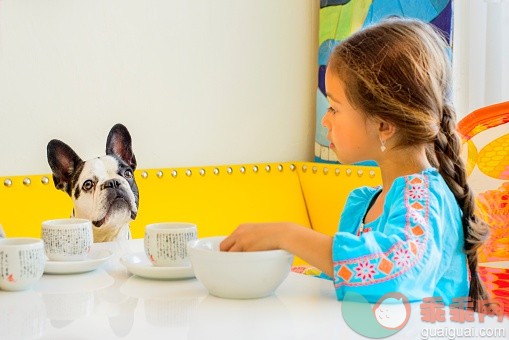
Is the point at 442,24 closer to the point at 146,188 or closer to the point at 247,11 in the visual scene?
the point at 247,11

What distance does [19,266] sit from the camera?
936mm

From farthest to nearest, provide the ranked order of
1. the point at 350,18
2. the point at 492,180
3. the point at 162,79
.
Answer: the point at 350,18 → the point at 162,79 → the point at 492,180

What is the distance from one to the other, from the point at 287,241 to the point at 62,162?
1.22m

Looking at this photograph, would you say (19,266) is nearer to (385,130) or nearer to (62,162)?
(385,130)

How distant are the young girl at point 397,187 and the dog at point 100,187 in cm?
91

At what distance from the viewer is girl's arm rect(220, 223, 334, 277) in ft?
2.96

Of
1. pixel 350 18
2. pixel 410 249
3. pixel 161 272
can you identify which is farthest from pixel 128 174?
pixel 410 249

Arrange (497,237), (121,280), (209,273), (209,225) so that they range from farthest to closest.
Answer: (209,225)
(497,237)
(121,280)
(209,273)

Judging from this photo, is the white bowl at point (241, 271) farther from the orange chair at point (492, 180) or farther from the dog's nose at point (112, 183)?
the dog's nose at point (112, 183)

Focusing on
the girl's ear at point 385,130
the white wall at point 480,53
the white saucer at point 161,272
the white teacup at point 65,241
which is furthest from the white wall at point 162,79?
the girl's ear at point 385,130

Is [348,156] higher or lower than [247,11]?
lower

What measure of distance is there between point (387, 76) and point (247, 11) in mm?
1467

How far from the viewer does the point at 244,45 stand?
2.45 metres

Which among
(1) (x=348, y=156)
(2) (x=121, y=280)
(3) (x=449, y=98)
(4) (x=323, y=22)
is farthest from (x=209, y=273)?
(4) (x=323, y=22)
